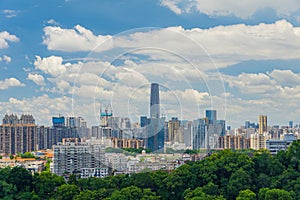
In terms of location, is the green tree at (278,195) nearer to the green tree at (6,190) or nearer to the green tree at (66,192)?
the green tree at (66,192)

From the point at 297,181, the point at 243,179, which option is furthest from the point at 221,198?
the point at 297,181

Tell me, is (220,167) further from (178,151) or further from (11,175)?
(11,175)

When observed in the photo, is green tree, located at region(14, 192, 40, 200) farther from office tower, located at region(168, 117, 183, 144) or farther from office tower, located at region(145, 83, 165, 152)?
office tower, located at region(168, 117, 183, 144)

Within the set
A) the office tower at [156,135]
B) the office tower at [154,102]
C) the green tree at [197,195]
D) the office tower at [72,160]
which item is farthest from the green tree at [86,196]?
the office tower at [72,160]

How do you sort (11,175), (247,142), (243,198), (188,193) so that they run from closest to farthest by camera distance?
(243,198)
(188,193)
(11,175)
(247,142)

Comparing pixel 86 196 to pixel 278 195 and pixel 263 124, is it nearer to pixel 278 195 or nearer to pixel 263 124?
pixel 278 195

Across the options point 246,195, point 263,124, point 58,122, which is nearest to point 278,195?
point 246,195

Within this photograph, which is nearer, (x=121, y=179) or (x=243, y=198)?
(x=243, y=198)
